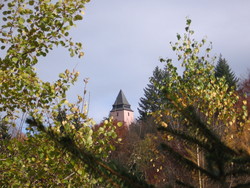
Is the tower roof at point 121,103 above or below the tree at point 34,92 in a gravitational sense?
above

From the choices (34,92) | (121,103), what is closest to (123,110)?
Answer: (121,103)

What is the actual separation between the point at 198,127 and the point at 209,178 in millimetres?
160

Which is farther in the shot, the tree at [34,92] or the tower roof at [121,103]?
the tower roof at [121,103]

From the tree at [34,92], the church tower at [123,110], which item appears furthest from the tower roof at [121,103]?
the tree at [34,92]

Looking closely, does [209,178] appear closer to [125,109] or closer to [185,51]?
[185,51]

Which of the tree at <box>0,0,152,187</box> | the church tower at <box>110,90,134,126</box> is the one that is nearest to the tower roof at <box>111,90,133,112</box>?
the church tower at <box>110,90,134,126</box>

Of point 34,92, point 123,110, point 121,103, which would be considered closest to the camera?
point 34,92

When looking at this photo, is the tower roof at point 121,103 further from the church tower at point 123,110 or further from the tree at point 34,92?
the tree at point 34,92

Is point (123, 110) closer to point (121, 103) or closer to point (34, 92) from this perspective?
point (121, 103)

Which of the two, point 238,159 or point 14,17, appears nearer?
point 238,159

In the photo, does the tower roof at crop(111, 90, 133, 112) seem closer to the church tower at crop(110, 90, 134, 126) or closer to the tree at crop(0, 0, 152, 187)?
the church tower at crop(110, 90, 134, 126)

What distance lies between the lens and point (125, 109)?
89.3m

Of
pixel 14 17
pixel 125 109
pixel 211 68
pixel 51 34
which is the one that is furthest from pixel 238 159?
pixel 125 109

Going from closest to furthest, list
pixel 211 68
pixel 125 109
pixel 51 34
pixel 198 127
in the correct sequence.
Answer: pixel 198 127 < pixel 51 34 < pixel 211 68 < pixel 125 109
